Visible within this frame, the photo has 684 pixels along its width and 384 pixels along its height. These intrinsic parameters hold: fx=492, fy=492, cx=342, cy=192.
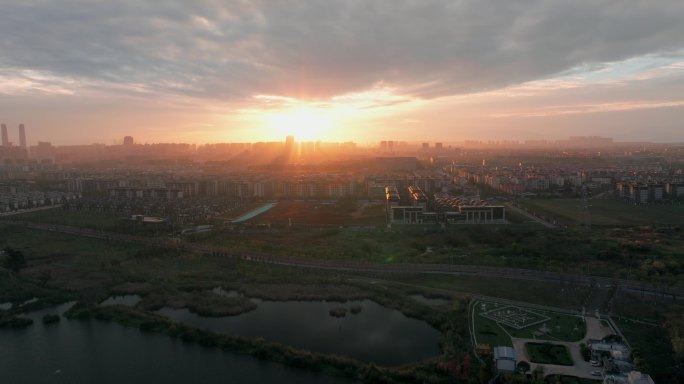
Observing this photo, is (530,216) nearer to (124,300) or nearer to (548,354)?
(548,354)

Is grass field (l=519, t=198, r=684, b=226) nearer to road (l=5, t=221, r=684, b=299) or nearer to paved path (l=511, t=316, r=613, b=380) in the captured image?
road (l=5, t=221, r=684, b=299)

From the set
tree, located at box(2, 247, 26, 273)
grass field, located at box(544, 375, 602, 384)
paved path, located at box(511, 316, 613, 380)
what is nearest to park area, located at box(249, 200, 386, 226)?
tree, located at box(2, 247, 26, 273)

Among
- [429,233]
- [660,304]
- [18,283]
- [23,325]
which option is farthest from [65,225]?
[660,304]

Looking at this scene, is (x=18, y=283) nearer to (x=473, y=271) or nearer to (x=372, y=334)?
(x=372, y=334)

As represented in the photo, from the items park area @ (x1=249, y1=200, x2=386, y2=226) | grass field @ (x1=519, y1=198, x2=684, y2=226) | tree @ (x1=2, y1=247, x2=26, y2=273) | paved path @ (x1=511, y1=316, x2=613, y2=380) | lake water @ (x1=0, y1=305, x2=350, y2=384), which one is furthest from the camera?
park area @ (x1=249, y1=200, x2=386, y2=226)

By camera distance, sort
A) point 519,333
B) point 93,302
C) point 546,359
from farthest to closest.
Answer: point 93,302
point 519,333
point 546,359

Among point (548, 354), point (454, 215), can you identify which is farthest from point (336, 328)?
point (454, 215)

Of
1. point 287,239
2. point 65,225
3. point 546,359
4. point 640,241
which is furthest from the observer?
point 65,225
